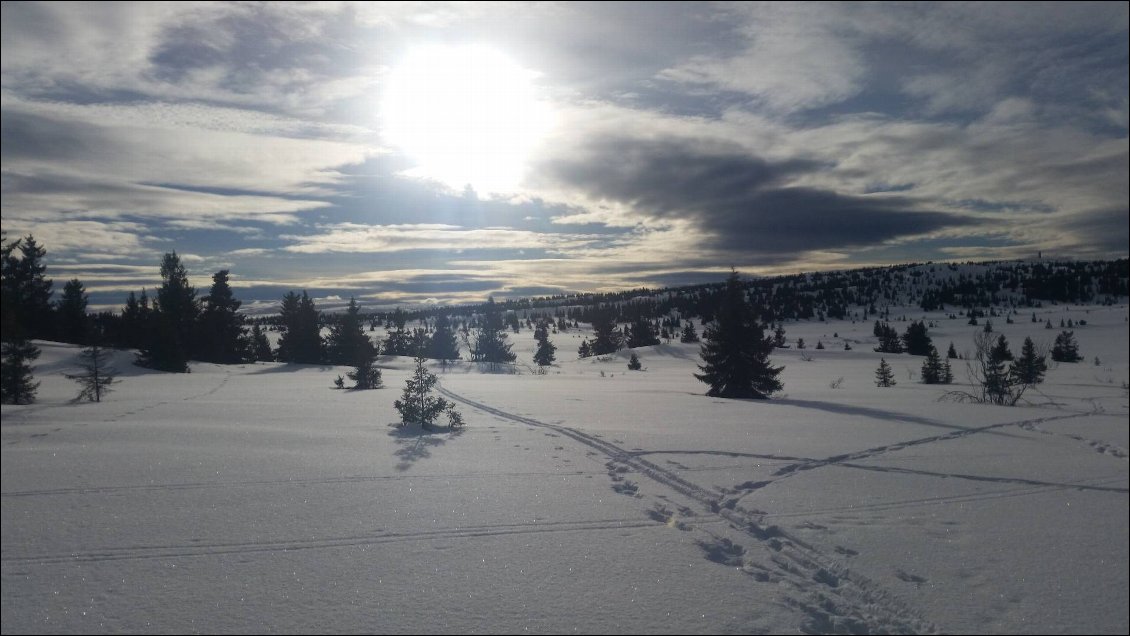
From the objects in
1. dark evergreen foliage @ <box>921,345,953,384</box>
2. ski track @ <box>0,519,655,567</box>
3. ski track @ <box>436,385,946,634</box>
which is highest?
ski track @ <box>0,519,655,567</box>

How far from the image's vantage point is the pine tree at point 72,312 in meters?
48.8

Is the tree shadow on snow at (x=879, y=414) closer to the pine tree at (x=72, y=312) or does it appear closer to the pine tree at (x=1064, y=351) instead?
the pine tree at (x=1064, y=351)

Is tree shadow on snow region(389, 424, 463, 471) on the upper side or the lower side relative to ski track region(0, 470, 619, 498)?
lower

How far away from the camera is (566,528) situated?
5562mm

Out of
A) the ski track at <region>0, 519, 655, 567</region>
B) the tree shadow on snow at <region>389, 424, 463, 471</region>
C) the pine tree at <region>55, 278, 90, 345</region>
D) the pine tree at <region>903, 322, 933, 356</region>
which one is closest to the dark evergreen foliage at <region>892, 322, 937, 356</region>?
the pine tree at <region>903, 322, 933, 356</region>

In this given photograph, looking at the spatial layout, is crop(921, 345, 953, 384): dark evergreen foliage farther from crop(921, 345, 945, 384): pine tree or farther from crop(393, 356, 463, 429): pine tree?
crop(393, 356, 463, 429): pine tree

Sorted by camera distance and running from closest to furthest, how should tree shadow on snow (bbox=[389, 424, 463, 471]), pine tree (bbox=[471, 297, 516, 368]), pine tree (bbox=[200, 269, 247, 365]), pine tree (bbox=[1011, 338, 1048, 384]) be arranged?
1. tree shadow on snow (bbox=[389, 424, 463, 471])
2. pine tree (bbox=[1011, 338, 1048, 384])
3. pine tree (bbox=[200, 269, 247, 365])
4. pine tree (bbox=[471, 297, 516, 368])

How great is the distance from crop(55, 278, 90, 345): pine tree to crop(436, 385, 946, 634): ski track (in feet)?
193

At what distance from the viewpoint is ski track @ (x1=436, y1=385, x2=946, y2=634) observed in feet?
13.0

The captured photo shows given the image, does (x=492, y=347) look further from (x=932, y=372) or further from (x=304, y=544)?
(x=304, y=544)

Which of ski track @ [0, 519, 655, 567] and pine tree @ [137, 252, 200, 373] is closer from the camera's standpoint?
ski track @ [0, 519, 655, 567]

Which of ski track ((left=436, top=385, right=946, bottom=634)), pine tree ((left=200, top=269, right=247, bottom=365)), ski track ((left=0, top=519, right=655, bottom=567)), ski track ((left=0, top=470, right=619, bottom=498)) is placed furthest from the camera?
pine tree ((left=200, top=269, right=247, bottom=365))

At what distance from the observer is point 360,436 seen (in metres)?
10.5

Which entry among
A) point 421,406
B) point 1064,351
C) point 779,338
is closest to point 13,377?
point 421,406
